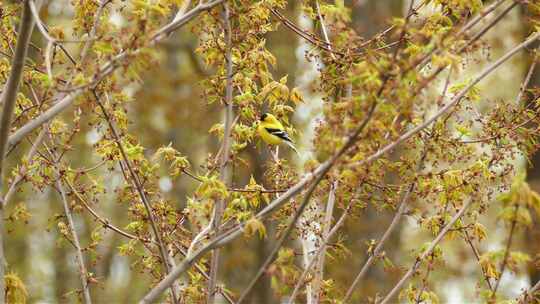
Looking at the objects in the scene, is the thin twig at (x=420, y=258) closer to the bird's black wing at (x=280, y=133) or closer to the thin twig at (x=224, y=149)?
the thin twig at (x=224, y=149)

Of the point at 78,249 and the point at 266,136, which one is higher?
the point at 266,136

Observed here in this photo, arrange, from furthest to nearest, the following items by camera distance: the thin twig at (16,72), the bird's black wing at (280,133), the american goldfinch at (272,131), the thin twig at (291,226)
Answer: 1. the bird's black wing at (280,133)
2. the american goldfinch at (272,131)
3. the thin twig at (16,72)
4. the thin twig at (291,226)

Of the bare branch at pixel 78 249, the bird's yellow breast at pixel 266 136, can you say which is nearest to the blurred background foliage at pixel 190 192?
the bird's yellow breast at pixel 266 136

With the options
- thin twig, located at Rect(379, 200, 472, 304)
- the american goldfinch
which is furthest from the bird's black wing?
thin twig, located at Rect(379, 200, 472, 304)

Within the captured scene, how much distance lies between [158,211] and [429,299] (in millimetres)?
1725

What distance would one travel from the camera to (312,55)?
560 centimetres

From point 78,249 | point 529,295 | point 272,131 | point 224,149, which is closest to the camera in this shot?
point 529,295

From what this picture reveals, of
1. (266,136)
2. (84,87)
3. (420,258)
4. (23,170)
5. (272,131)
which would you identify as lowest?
(84,87)

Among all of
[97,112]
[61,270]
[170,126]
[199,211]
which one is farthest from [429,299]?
[61,270]

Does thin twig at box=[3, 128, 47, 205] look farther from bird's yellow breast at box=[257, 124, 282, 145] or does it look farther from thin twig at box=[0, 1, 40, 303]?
bird's yellow breast at box=[257, 124, 282, 145]

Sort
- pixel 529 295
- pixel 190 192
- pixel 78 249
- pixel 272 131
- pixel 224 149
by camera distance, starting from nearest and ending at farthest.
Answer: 1. pixel 529 295
2. pixel 224 149
3. pixel 78 249
4. pixel 272 131
5. pixel 190 192

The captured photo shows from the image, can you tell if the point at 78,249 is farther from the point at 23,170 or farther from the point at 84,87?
the point at 84,87

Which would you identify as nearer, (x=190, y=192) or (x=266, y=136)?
(x=266, y=136)

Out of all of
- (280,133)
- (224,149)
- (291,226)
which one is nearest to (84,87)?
(224,149)
